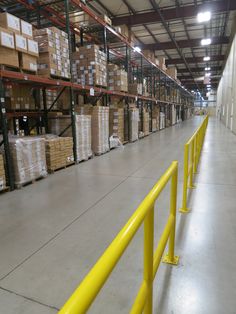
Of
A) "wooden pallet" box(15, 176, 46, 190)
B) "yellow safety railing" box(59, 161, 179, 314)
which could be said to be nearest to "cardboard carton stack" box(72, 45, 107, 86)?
"wooden pallet" box(15, 176, 46, 190)

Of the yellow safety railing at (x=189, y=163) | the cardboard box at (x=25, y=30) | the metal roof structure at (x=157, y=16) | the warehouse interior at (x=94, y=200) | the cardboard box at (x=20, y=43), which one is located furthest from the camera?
the metal roof structure at (x=157, y=16)

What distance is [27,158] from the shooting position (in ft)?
15.5

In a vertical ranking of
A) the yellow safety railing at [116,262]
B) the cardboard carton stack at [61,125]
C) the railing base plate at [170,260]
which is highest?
the cardboard carton stack at [61,125]

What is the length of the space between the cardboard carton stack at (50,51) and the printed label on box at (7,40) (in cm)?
112

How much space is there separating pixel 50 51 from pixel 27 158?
8.59 ft

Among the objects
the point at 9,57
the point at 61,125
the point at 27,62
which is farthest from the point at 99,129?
the point at 9,57

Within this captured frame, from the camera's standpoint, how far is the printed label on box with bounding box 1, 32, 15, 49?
4.17m

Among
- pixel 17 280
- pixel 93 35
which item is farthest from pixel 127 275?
pixel 93 35

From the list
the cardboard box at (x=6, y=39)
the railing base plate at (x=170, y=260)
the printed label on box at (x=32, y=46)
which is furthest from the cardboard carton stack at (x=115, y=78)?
the railing base plate at (x=170, y=260)

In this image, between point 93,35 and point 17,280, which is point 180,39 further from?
point 17,280

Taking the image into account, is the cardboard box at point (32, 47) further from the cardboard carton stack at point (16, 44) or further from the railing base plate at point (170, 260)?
the railing base plate at point (170, 260)

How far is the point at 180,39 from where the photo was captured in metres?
16.0

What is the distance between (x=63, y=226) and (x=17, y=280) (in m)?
0.99

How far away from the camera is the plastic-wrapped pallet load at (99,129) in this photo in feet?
24.2
